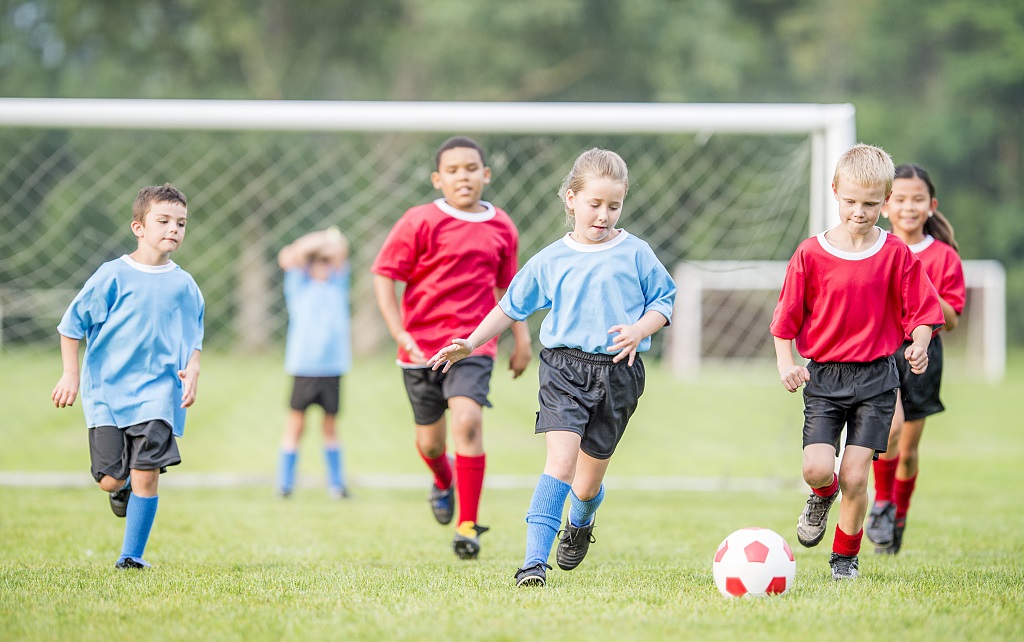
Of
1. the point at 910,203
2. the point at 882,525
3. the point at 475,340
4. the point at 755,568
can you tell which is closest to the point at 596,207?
the point at 475,340

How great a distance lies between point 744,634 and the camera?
10.9ft

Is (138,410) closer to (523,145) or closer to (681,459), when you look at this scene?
(523,145)

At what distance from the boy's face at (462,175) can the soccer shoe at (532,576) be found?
1.90 meters

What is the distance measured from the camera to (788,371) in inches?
167

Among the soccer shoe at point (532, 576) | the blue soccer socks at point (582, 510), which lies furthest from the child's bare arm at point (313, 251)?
the soccer shoe at point (532, 576)

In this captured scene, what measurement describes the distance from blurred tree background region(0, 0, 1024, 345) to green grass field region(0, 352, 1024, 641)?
15.0m

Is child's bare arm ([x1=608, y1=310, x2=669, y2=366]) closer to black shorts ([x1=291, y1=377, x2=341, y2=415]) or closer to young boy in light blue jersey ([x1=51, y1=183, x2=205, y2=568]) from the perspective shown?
young boy in light blue jersey ([x1=51, y1=183, x2=205, y2=568])

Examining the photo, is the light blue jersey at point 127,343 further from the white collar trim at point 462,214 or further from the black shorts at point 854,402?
the black shorts at point 854,402

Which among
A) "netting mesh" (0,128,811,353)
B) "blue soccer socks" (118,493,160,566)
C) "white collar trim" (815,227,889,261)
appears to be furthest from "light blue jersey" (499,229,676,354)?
"netting mesh" (0,128,811,353)

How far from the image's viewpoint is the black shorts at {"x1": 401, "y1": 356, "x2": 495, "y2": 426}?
5195 mm

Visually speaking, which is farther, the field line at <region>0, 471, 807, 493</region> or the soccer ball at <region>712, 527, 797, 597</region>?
the field line at <region>0, 471, 807, 493</region>

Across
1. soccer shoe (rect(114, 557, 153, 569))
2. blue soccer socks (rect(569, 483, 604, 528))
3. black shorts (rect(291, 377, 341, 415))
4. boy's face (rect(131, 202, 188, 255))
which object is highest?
boy's face (rect(131, 202, 188, 255))

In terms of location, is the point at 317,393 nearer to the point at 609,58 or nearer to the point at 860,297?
the point at 860,297

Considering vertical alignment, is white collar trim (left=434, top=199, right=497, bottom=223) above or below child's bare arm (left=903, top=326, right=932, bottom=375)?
above
